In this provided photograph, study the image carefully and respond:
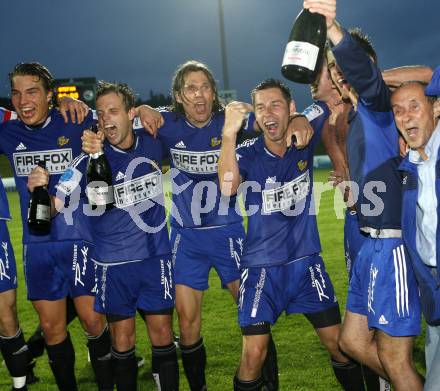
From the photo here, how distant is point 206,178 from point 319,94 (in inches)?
42.3

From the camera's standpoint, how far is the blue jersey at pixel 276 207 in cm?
424

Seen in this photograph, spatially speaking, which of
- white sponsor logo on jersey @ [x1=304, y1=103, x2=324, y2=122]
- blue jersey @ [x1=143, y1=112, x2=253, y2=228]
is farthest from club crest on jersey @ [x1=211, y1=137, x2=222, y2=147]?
white sponsor logo on jersey @ [x1=304, y1=103, x2=324, y2=122]

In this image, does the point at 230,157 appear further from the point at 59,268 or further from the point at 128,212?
the point at 59,268

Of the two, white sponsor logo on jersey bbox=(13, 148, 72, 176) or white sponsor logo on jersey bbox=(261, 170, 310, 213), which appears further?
white sponsor logo on jersey bbox=(13, 148, 72, 176)

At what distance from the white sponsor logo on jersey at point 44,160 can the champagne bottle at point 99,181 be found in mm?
365

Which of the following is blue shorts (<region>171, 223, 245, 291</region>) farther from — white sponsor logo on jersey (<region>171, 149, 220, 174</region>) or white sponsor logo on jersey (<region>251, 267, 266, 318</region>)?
white sponsor logo on jersey (<region>251, 267, 266, 318</region>)

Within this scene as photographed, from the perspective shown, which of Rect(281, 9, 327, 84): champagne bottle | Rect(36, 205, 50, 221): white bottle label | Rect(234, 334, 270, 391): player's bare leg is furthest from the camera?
Rect(36, 205, 50, 221): white bottle label

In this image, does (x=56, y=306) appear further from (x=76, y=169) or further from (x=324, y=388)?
(x=324, y=388)

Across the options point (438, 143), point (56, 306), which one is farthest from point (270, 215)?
point (56, 306)

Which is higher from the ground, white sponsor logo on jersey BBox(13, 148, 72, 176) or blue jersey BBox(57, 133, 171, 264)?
white sponsor logo on jersey BBox(13, 148, 72, 176)

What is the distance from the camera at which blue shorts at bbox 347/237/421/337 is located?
136 inches

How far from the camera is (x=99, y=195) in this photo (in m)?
4.33

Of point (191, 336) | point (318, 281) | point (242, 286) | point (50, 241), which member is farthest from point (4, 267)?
point (318, 281)

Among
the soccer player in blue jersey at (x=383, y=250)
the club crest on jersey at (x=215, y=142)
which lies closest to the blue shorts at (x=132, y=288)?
the club crest on jersey at (x=215, y=142)
